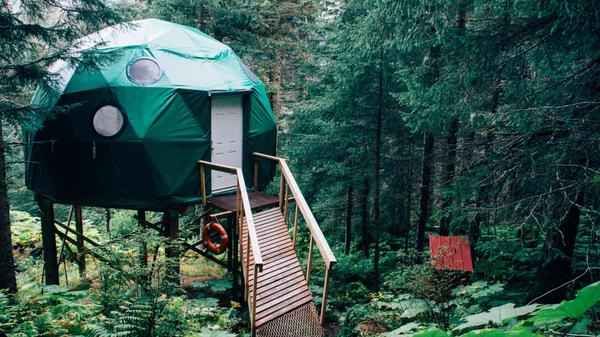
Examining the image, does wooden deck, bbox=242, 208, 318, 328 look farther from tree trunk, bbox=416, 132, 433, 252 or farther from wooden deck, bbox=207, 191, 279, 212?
tree trunk, bbox=416, 132, 433, 252

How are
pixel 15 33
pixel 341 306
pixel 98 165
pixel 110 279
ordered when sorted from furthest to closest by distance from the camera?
pixel 341 306 < pixel 98 165 < pixel 15 33 < pixel 110 279

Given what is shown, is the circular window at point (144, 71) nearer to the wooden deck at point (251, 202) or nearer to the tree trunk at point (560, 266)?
the wooden deck at point (251, 202)

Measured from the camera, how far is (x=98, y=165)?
30.5 ft

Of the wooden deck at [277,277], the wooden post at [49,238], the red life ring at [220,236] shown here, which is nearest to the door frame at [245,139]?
the red life ring at [220,236]

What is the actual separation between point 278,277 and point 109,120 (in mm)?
4817

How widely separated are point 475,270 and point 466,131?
272cm

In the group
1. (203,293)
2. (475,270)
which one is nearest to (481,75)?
(475,270)

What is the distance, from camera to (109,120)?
30.3 feet

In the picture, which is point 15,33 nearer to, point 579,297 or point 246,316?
point 246,316

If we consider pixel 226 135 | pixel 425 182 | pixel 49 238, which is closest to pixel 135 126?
pixel 226 135

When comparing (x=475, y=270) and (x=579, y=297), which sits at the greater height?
(x=579, y=297)

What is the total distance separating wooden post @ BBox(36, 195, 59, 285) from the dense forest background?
0.71m

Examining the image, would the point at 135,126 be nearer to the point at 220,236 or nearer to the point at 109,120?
the point at 109,120

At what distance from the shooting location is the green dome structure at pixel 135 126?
9.23m
